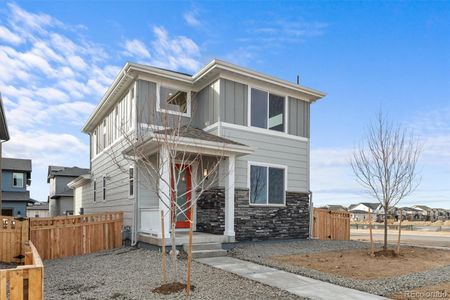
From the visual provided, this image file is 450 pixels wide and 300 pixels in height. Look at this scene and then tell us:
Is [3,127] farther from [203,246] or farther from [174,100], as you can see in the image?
[203,246]

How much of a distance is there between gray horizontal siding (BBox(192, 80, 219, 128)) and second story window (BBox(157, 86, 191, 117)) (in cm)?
26

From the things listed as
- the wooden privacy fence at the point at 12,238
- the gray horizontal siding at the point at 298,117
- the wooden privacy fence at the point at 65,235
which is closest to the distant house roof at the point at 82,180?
the wooden privacy fence at the point at 65,235

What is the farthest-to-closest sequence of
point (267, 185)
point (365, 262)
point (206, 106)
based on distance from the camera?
point (267, 185) → point (206, 106) → point (365, 262)

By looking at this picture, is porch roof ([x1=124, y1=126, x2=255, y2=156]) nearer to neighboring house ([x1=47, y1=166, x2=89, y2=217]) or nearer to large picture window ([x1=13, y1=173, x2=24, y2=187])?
neighboring house ([x1=47, y1=166, x2=89, y2=217])

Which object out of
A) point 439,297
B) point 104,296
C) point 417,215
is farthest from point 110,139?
point 417,215

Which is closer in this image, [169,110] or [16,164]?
[169,110]

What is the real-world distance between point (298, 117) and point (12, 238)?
10091mm

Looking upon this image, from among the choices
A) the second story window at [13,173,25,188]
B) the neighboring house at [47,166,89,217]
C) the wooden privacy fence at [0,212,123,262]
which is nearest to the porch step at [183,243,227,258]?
the wooden privacy fence at [0,212,123,262]

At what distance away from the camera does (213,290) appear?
5.60 meters

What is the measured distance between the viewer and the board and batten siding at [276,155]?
1151cm

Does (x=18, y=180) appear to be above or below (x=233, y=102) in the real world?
below

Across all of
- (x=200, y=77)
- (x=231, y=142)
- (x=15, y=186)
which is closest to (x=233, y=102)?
(x=200, y=77)

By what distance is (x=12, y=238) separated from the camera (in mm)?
9367

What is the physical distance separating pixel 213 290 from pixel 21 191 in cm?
2654
